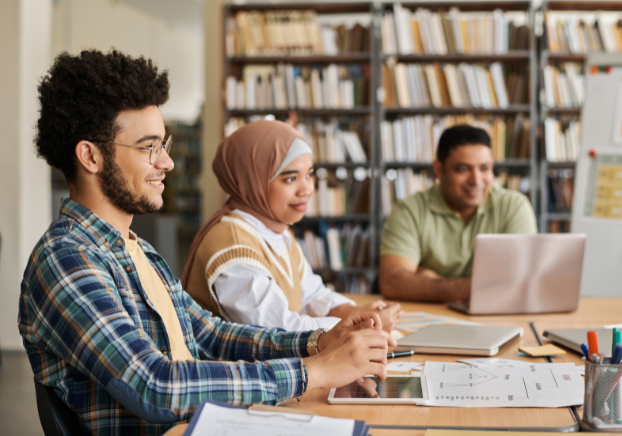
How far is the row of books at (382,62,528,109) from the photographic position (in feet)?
13.1

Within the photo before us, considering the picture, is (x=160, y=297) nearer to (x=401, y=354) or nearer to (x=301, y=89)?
(x=401, y=354)

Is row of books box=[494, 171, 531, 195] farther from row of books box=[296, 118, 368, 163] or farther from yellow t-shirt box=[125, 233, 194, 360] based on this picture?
yellow t-shirt box=[125, 233, 194, 360]

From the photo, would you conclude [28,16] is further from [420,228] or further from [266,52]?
[420,228]

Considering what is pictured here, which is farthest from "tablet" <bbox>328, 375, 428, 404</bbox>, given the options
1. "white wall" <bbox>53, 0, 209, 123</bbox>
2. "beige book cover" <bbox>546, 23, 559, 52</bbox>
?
"white wall" <bbox>53, 0, 209, 123</bbox>

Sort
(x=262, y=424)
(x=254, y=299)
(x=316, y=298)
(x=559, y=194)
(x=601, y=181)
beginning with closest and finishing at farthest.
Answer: (x=262, y=424), (x=254, y=299), (x=316, y=298), (x=601, y=181), (x=559, y=194)

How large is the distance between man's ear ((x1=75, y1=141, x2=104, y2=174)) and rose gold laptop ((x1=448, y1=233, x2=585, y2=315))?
3.44ft

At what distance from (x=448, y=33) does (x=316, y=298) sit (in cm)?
278

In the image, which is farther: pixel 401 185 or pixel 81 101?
pixel 401 185

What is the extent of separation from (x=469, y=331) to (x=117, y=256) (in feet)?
2.76

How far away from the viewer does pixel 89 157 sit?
1046mm

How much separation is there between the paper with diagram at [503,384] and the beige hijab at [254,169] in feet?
2.40

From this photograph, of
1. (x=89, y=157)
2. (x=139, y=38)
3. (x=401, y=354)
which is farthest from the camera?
(x=139, y=38)

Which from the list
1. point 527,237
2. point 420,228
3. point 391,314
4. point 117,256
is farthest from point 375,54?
point 117,256

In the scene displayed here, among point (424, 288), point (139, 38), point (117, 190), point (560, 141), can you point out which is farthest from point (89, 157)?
point (139, 38)
